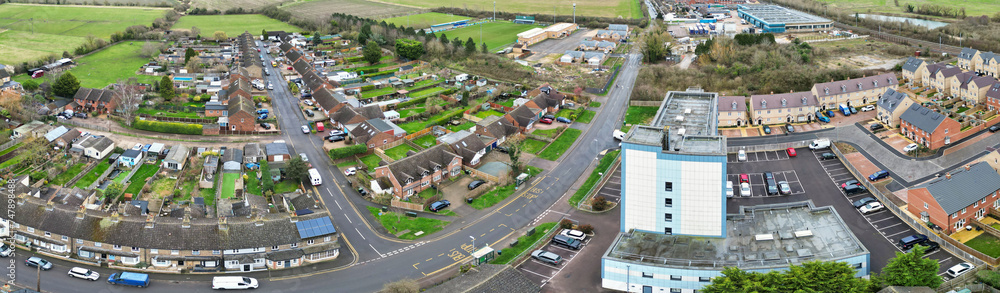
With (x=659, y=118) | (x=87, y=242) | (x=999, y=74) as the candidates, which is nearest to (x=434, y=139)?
(x=659, y=118)

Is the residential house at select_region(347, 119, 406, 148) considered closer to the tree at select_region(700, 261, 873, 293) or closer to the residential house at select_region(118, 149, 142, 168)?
the residential house at select_region(118, 149, 142, 168)

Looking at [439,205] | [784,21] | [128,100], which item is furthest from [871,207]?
[784,21]

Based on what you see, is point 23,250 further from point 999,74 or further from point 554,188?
point 999,74

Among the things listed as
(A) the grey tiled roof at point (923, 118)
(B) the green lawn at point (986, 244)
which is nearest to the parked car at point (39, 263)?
(B) the green lawn at point (986, 244)

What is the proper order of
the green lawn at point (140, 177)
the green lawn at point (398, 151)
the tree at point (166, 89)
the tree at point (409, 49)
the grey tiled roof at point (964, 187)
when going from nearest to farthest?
the grey tiled roof at point (964, 187), the green lawn at point (140, 177), the green lawn at point (398, 151), the tree at point (166, 89), the tree at point (409, 49)

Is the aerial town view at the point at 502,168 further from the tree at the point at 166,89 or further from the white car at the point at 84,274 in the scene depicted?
the tree at the point at 166,89

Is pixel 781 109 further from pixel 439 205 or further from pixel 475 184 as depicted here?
pixel 439 205

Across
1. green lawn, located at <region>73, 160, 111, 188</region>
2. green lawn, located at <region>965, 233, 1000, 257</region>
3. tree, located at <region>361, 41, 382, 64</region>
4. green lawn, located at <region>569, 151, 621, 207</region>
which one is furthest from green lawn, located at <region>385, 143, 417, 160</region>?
green lawn, located at <region>965, 233, 1000, 257</region>
